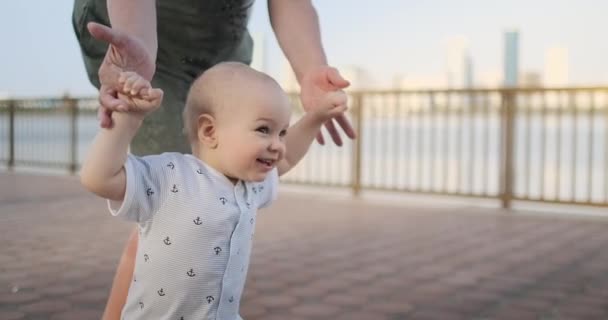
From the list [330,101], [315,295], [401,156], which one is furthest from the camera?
[401,156]

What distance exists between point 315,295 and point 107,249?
1725 millimetres

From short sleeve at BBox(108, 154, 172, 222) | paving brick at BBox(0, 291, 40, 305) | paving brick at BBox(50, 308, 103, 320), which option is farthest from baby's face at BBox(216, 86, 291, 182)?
paving brick at BBox(0, 291, 40, 305)

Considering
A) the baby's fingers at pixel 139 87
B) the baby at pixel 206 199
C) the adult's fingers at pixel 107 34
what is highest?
the adult's fingers at pixel 107 34

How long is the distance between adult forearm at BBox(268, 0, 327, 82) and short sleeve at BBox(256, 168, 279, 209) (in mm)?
301

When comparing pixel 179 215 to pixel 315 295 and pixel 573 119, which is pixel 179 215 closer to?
pixel 315 295

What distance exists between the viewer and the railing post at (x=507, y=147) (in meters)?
7.23

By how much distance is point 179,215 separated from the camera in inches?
58.8

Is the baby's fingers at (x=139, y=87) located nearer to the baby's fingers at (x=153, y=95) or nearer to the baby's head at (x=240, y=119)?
the baby's fingers at (x=153, y=95)

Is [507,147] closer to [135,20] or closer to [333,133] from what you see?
[333,133]

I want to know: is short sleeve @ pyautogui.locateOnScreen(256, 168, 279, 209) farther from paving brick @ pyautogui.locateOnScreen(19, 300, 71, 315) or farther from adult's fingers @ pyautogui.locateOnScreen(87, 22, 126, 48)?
paving brick @ pyautogui.locateOnScreen(19, 300, 71, 315)

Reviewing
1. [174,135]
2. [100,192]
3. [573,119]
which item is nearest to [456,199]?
[573,119]

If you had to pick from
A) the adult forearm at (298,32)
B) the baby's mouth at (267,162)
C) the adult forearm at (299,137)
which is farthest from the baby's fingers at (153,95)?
the adult forearm at (298,32)

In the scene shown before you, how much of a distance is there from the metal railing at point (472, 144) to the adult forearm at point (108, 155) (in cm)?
621

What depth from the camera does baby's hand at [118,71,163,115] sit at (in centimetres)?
127
